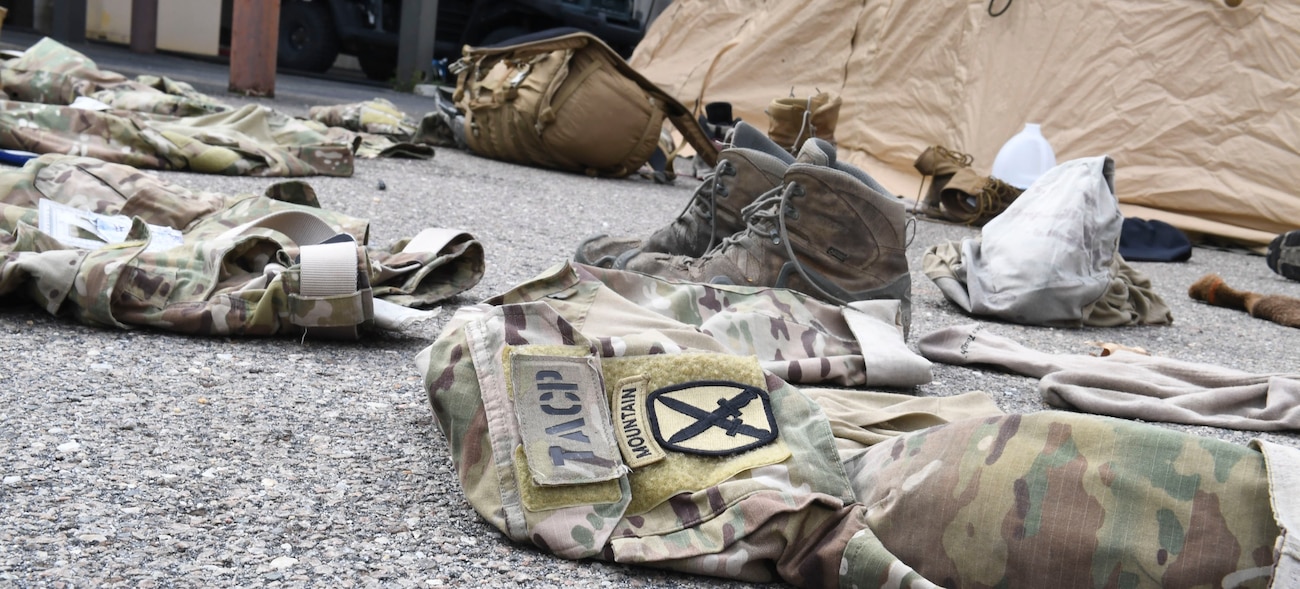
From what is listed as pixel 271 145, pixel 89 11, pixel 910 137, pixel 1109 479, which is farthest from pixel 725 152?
pixel 89 11

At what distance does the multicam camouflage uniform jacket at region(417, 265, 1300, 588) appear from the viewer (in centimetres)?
90

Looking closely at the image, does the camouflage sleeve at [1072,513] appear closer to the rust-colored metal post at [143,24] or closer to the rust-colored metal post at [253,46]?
the rust-colored metal post at [253,46]

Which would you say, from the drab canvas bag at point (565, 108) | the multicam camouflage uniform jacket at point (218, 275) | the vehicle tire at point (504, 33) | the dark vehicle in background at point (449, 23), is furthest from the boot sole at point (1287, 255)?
the vehicle tire at point (504, 33)

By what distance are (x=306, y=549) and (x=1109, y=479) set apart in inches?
27.7

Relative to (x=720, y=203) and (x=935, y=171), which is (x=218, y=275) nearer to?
(x=720, y=203)

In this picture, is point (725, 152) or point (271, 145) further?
point (271, 145)

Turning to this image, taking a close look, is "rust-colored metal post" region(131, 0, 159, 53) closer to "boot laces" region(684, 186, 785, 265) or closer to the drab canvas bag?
the drab canvas bag

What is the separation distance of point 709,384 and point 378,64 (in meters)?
9.93

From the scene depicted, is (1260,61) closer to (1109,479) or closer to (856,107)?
(856,107)

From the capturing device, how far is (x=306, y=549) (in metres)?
0.99

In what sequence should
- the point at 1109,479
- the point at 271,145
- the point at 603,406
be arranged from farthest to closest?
the point at 271,145 → the point at 603,406 → the point at 1109,479

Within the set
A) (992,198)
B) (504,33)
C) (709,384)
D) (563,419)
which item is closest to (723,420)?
(709,384)

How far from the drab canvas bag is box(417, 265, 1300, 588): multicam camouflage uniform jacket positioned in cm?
330

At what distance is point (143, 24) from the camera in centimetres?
941
